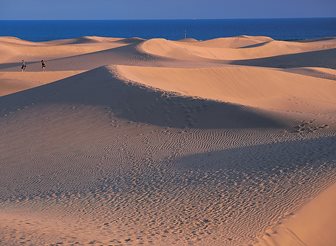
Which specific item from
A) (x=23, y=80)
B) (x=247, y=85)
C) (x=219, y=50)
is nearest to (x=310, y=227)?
(x=247, y=85)

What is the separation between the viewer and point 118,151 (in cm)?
1484

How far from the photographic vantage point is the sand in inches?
353

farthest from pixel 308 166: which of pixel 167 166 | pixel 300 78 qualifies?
pixel 300 78

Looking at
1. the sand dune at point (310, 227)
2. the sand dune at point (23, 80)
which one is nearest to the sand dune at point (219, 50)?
the sand dune at point (23, 80)

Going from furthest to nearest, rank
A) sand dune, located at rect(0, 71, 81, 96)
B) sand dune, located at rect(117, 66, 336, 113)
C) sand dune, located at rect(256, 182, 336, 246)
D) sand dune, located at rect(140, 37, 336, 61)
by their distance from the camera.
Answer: sand dune, located at rect(140, 37, 336, 61), sand dune, located at rect(0, 71, 81, 96), sand dune, located at rect(117, 66, 336, 113), sand dune, located at rect(256, 182, 336, 246)

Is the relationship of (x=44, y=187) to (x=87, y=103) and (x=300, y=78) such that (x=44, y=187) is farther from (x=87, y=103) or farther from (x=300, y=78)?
(x=300, y=78)

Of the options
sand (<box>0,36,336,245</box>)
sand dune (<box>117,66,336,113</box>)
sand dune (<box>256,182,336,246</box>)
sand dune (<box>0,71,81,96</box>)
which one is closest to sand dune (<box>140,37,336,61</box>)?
sand dune (<box>0,71,81,96</box>)

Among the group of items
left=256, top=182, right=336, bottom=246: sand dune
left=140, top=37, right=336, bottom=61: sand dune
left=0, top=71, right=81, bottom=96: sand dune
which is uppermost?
left=140, top=37, right=336, bottom=61: sand dune

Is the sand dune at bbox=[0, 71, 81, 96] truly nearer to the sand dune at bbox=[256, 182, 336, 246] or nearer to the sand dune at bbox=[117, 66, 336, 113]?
the sand dune at bbox=[117, 66, 336, 113]

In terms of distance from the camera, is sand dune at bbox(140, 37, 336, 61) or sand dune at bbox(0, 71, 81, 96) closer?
sand dune at bbox(0, 71, 81, 96)

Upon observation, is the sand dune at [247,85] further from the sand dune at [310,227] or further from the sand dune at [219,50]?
the sand dune at [219,50]

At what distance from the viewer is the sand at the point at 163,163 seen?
353 inches

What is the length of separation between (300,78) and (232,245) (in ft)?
72.1

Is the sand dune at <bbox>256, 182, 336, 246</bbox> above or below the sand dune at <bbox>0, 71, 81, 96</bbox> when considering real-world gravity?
below
